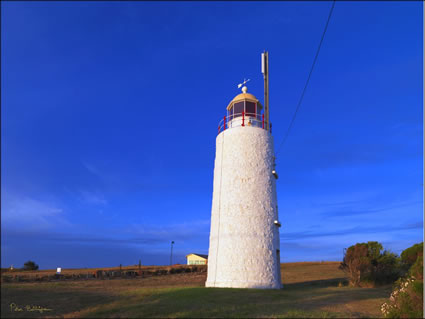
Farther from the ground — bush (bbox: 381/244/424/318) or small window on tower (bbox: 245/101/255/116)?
small window on tower (bbox: 245/101/255/116)

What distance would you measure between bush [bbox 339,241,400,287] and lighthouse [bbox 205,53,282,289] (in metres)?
7.08

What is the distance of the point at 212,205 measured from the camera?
24.4 meters

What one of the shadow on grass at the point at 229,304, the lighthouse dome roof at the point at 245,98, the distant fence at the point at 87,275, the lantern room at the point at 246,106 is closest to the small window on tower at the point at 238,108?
the lantern room at the point at 246,106

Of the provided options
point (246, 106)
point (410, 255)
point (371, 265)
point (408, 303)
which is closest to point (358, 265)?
point (371, 265)

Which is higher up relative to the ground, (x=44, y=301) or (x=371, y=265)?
(x=371, y=265)

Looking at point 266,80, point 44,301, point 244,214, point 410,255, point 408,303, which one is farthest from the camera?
point 410,255

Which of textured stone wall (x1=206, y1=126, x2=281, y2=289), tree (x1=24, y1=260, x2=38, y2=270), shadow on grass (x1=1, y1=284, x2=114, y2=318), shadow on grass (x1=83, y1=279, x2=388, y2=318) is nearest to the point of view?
shadow on grass (x1=83, y1=279, x2=388, y2=318)

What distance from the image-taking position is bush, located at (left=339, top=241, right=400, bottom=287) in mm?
25359

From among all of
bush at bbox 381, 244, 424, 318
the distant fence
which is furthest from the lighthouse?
the distant fence

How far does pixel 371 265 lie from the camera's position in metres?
25.6

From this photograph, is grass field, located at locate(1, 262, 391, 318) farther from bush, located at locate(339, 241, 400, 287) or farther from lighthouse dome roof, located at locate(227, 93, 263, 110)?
lighthouse dome roof, located at locate(227, 93, 263, 110)

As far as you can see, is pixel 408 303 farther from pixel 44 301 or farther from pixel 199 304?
pixel 44 301

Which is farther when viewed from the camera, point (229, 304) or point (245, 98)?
point (245, 98)

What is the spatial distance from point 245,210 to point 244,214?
0.88ft
